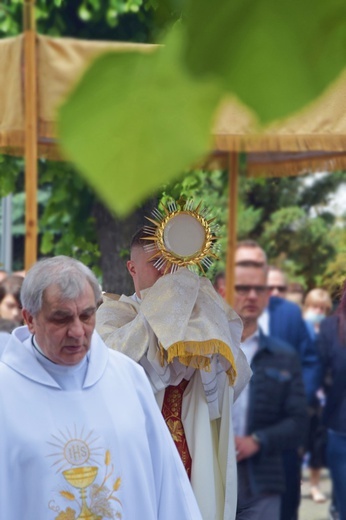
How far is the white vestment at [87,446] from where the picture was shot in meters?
3.24

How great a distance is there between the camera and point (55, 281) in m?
3.51

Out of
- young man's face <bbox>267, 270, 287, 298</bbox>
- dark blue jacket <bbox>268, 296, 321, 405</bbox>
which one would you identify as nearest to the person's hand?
dark blue jacket <bbox>268, 296, 321, 405</bbox>

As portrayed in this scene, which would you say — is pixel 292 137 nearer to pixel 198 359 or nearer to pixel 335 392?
pixel 198 359

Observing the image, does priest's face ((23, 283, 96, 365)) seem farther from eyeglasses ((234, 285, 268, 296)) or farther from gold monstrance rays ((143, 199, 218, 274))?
eyeglasses ((234, 285, 268, 296))

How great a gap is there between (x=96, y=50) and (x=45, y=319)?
9.11ft

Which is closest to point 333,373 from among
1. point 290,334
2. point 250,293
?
point 290,334

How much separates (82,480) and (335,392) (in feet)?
7.82

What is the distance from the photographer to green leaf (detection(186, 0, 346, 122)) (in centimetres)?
71

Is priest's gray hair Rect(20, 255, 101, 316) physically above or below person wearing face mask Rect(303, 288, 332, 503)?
above

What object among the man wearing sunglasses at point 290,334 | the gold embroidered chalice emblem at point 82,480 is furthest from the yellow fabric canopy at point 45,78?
the man wearing sunglasses at point 290,334

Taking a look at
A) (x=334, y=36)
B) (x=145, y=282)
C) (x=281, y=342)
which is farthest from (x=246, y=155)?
(x=334, y=36)

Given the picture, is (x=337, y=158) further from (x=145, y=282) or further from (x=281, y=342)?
(x=145, y=282)

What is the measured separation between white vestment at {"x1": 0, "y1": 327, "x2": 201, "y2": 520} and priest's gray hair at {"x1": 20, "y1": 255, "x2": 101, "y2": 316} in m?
0.14

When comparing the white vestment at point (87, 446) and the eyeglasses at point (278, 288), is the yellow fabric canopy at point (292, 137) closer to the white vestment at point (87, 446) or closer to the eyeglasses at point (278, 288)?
the eyeglasses at point (278, 288)
